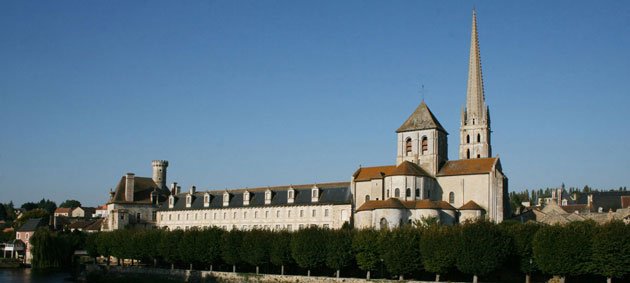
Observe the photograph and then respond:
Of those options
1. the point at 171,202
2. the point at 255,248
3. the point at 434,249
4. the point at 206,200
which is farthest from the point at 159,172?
the point at 434,249

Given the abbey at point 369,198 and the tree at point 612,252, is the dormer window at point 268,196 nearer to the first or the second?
the abbey at point 369,198

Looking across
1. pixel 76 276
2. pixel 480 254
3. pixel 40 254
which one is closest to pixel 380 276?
pixel 480 254

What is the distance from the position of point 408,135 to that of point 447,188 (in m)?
6.84

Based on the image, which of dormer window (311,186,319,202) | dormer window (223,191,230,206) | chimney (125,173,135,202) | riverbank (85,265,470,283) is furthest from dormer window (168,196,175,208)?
dormer window (311,186,319,202)

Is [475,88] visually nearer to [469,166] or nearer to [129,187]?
[469,166]

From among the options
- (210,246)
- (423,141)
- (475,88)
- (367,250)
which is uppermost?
(475,88)

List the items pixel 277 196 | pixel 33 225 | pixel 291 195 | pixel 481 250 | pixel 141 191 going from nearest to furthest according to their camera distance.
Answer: pixel 481 250, pixel 291 195, pixel 277 196, pixel 141 191, pixel 33 225

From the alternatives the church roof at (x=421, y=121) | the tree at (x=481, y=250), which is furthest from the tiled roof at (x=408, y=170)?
the tree at (x=481, y=250)

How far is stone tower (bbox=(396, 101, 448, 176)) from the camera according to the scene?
210 ft

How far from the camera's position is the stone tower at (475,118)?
95.4 m

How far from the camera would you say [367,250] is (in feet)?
162

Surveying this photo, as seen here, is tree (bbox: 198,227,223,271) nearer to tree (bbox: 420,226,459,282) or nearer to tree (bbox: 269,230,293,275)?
tree (bbox: 269,230,293,275)

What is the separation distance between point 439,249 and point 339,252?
8.12 meters

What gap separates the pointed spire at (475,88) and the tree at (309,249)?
5032 cm
